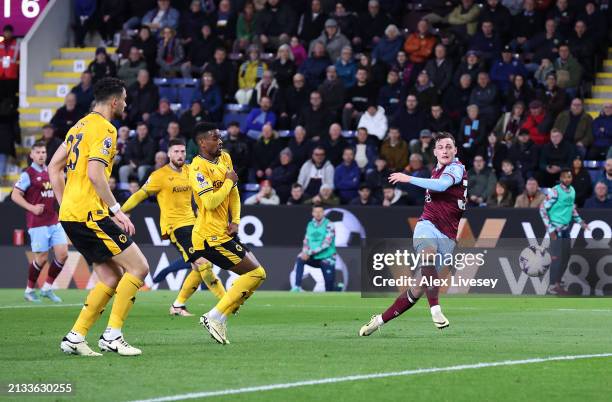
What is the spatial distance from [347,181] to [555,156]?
4245 millimetres

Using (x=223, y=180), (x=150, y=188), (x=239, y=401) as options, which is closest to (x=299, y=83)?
(x=150, y=188)

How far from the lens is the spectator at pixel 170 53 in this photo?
98.2ft

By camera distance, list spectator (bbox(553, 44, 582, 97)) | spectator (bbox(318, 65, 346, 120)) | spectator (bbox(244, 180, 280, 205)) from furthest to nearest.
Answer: spectator (bbox(318, 65, 346, 120)), spectator (bbox(553, 44, 582, 97)), spectator (bbox(244, 180, 280, 205))

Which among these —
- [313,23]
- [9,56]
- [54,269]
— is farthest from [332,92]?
[54,269]

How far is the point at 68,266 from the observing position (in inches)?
988

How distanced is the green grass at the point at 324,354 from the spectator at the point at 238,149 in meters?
8.63

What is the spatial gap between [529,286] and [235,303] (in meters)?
11.3

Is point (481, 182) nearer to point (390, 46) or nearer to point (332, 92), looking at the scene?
point (332, 92)

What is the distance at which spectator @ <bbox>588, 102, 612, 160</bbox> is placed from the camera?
81.7 feet

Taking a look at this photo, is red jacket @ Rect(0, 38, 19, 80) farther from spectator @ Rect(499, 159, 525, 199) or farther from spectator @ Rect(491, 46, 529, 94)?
spectator @ Rect(499, 159, 525, 199)

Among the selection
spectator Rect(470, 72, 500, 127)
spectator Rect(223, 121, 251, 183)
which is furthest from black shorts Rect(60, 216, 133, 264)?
spectator Rect(470, 72, 500, 127)

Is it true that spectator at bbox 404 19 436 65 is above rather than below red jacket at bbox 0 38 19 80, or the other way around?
above

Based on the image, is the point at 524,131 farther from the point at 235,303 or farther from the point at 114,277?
the point at 114,277

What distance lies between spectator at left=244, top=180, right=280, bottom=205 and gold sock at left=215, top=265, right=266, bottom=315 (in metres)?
13.2
